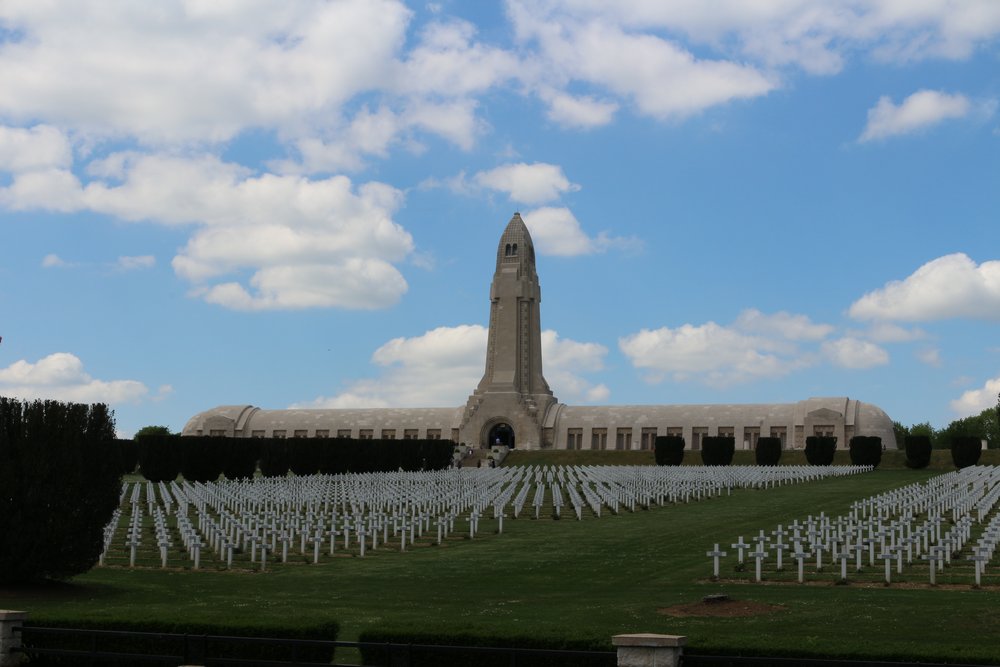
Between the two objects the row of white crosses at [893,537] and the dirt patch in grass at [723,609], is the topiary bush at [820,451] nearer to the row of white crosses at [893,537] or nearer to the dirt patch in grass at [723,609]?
the row of white crosses at [893,537]

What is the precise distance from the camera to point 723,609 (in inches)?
551

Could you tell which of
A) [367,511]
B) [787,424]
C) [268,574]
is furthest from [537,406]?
[268,574]

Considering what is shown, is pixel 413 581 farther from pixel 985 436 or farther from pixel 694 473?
pixel 985 436

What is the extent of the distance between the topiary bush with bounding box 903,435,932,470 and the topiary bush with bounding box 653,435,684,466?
12627 millimetres

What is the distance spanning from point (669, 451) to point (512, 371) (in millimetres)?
24320

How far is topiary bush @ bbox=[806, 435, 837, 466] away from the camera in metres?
60.3

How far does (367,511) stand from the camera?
104ft

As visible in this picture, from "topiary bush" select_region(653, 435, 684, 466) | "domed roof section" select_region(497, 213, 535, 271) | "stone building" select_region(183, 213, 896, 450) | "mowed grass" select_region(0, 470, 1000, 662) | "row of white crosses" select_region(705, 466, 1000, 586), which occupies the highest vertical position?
"domed roof section" select_region(497, 213, 535, 271)

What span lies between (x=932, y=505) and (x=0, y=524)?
2299cm

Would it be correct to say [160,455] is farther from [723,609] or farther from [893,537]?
[723,609]

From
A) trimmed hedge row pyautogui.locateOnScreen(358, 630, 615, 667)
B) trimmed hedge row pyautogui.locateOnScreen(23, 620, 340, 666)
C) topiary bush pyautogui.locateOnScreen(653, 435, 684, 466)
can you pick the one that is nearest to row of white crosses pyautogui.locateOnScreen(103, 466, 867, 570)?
trimmed hedge row pyautogui.locateOnScreen(23, 620, 340, 666)

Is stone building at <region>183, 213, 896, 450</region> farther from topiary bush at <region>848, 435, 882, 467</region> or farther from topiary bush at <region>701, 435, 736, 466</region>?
topiary bush at <region>701, 435, 736, 466</region>

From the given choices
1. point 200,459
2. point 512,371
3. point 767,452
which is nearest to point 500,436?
point 512,371

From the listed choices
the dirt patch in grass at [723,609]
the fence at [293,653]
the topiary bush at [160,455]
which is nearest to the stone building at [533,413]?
the topiary bush at [160,455]
